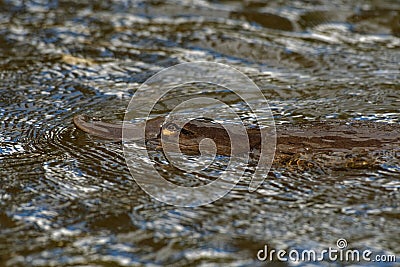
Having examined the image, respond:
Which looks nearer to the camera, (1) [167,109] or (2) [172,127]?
(2) [172,127]

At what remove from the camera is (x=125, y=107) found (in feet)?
12.0

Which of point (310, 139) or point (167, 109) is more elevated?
point (310, 139)

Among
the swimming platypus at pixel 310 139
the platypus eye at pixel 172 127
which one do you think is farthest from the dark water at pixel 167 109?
the platypus eye at pixel 172 127

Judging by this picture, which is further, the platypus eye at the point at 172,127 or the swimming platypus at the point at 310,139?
the platypus eye at the point at 172,127

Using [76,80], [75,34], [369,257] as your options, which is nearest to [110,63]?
[76,80]

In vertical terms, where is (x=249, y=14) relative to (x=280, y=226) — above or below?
above

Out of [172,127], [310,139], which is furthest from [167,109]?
[310,139]

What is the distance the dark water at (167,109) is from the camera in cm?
242

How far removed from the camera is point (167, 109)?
3.62 m

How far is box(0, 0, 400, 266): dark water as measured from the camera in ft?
7.93

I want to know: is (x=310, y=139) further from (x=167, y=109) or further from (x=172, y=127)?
(x=167, y=109)

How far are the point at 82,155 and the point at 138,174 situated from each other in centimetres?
32

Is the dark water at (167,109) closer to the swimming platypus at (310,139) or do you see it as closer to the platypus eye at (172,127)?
the swimming platypus at (310,139)

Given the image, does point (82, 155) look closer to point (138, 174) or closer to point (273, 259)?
point (138, 174)
